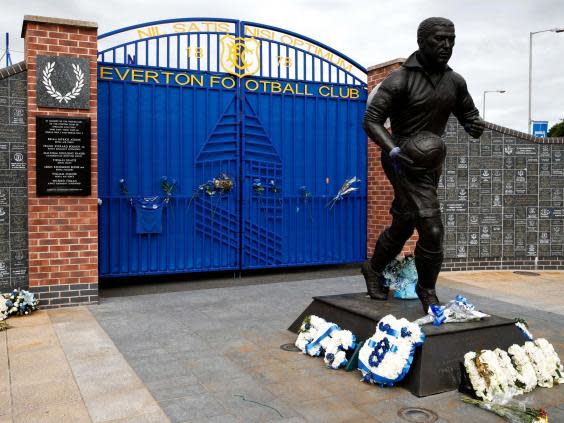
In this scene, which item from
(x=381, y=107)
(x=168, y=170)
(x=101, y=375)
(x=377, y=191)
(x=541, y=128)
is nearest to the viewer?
(x=101, y=375)

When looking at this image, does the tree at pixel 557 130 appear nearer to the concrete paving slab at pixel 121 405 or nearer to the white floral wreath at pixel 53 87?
the white floral wreath at pixel 53 87

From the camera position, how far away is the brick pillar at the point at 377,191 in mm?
8141

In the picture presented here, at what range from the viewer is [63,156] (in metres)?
5.88

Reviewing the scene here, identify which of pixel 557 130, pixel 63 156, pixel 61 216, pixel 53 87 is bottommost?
pixel 61 216

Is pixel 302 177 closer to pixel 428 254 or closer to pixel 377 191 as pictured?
pixel 377 191

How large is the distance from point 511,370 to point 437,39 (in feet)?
7.75

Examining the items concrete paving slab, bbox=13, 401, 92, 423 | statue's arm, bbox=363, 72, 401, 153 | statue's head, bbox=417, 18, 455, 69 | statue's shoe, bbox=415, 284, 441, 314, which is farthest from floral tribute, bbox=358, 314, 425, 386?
statue's head, bbox=417, 18, 455, 69

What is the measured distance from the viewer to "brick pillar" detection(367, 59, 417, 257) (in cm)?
814

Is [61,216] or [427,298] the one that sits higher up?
[61,216]

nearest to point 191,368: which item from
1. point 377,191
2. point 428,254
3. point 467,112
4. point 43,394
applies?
point 43,394

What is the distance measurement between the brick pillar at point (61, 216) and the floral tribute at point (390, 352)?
3480mm

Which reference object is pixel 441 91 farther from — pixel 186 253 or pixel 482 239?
pixel 482 239

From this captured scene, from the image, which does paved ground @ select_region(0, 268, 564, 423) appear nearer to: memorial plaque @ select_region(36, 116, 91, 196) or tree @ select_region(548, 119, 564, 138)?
memorial plaque @ select_region(36, 116, 91, 196)

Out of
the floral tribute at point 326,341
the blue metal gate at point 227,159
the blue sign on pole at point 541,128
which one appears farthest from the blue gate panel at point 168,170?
the blue sign on pole at point 541,128
